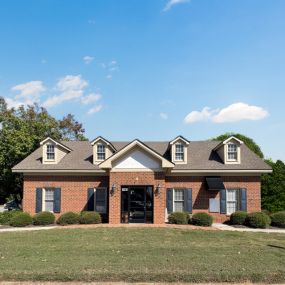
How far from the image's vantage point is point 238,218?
21.8 m

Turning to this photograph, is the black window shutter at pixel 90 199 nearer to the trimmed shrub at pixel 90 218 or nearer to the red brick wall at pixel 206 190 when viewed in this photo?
the trimmed shrub at pixel 90 218

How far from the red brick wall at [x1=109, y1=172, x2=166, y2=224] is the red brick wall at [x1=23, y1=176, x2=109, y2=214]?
2676mm

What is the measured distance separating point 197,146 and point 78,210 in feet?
35.0

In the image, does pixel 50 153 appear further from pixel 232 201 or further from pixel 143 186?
pixel 232 201

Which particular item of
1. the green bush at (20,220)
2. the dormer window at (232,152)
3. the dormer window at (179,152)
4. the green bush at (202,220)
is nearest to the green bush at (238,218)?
the green bush at (202,220)

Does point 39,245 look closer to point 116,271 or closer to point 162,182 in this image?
point 116,271

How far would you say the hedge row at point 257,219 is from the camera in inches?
817

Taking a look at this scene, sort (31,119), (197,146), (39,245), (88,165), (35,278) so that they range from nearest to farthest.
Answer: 1. (35,278)
2. (39,245)
3. (88,165)
4. (197,146)
5. (31,119)

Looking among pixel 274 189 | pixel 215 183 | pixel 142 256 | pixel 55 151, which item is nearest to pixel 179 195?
pixel 215 183

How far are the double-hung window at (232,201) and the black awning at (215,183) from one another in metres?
1.07

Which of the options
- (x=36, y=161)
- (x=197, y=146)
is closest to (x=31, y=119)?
(x=36, y=161)

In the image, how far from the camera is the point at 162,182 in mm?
21547

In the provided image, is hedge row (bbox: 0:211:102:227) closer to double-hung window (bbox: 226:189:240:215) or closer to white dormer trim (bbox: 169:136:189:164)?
white dormer trim (bbox: 169:136:189:164)

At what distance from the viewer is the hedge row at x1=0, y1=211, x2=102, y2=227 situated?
69.6 ft
